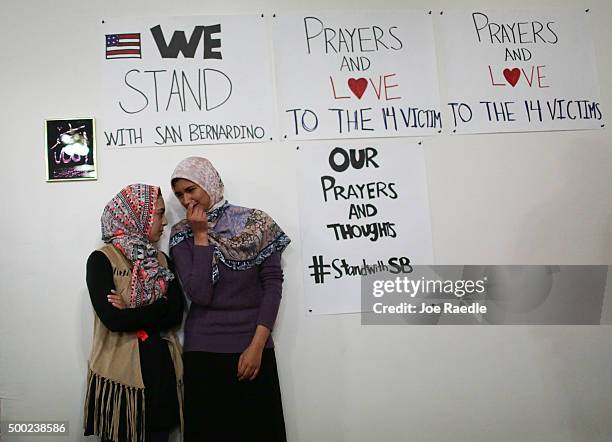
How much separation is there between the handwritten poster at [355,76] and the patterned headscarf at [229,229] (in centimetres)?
37

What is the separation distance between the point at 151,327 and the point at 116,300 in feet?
0.47

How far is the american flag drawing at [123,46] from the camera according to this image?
186 centimetres

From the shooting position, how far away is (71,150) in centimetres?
181

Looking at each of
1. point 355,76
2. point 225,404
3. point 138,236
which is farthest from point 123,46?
point 225,404

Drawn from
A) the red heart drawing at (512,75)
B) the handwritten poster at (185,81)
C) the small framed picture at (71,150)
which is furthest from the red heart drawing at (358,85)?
the small framed picture at (71,150)

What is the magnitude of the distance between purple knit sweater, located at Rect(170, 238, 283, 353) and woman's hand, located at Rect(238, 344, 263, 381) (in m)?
0.03

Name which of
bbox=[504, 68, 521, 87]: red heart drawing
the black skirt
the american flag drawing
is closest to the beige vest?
the black skirt

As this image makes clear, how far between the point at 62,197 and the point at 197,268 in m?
0.66

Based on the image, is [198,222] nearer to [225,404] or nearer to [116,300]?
[116,300]

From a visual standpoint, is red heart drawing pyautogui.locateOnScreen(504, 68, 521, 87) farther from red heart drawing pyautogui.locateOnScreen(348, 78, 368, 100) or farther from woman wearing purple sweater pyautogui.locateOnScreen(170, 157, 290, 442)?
woman wearing purple sweater pyautogui.locateOnScreen(170, 157, 290, 442)

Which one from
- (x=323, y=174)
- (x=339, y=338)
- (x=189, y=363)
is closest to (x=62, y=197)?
(x=189, y=363)

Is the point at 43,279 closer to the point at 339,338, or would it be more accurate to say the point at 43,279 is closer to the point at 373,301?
the point at 339,338

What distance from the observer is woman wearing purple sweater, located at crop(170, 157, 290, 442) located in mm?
1554

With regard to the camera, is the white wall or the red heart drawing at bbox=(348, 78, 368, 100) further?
the red heart drawing at bbox=(348, 78, 368, 100)
